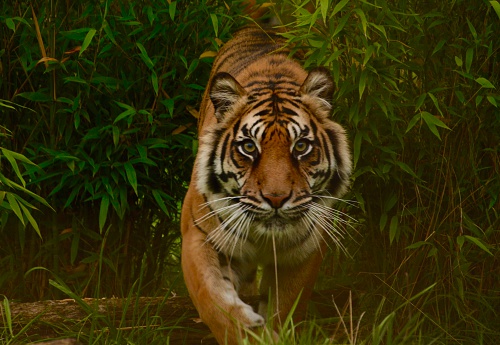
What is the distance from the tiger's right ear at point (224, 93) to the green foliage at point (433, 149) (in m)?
0.44

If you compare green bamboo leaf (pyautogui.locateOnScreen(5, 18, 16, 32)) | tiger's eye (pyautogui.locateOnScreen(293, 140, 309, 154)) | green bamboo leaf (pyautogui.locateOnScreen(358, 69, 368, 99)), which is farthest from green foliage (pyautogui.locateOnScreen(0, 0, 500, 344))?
tiger's eye (pyautogui.locateOnScreen(293, 140, 309, 154))

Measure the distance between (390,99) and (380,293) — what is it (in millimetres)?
1057

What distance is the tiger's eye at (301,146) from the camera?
416 cm

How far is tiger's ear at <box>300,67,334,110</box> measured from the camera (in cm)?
432

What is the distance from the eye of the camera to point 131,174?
16.6 ft

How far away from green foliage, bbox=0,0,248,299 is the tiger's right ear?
2.46 feet

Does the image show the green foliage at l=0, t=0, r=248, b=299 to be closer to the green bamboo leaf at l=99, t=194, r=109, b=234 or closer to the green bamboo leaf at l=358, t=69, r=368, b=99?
the green bamboo leaf at l=99, t=194, r=109, b=234

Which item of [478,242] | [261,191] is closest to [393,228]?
[478,242]

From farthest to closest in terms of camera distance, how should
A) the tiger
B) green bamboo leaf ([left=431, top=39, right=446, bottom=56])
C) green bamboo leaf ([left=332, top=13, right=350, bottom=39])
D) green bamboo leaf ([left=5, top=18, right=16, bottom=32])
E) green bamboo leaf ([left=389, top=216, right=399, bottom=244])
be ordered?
green bamboo leaf ([left=5, top=18, right=16, bottom=32]) < green bamboo leaf ([left=389, top=216, right=399, bottom=244]) < green bamboo leaf ([left=431, top=39, right=446, bottom=56]) < green bamboo leaf ([left=332, top=13, right=350, bottom=39]) < the tiger

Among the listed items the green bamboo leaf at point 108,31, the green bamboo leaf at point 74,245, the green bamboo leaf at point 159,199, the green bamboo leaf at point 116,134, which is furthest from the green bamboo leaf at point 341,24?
the green bamboo leaf at point 74,245

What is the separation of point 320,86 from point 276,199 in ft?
2.32

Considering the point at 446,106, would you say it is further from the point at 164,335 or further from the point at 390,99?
the point at 164,335

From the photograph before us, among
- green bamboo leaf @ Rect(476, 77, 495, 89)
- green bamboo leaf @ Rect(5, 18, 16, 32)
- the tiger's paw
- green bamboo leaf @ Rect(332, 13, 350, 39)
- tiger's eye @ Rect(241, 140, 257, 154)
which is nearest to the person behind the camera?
the tiger's paw

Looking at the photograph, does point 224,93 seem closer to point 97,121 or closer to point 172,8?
point 172,8
